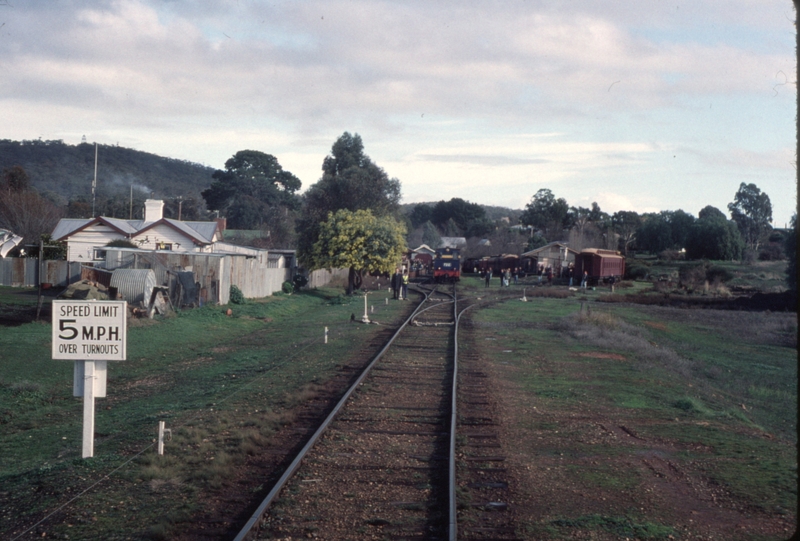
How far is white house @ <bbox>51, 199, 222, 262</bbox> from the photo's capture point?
46.3 metres

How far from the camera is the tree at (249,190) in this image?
103750 millimetres

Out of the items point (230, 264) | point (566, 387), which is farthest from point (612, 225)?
point (566, 387)

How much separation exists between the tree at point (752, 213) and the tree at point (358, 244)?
245 ft

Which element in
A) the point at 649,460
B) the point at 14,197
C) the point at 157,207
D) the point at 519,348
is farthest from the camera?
the point at 14,197

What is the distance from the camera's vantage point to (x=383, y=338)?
68.6ft

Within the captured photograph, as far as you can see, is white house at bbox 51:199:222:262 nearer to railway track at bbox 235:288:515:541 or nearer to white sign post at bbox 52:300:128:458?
railway track at bbox 235:288:515:541

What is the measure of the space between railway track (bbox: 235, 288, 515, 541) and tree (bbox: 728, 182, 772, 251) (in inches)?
3972

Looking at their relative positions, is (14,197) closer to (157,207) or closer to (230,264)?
(157,207)

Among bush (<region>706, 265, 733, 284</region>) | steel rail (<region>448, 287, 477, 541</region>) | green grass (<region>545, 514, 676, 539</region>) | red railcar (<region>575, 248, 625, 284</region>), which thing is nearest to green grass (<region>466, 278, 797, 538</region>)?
green grass (<region>545, 514, 676, 539</region>)

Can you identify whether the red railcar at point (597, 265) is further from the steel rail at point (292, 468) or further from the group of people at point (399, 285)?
the steel rail at point (292, 468)

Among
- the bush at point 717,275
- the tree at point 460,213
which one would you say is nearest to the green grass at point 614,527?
the bush at point 717,275

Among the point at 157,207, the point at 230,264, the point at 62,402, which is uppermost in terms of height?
the point at 157,207

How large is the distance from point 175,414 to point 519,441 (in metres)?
5.25

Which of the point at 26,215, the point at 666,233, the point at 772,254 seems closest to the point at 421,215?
the point at 666,233
